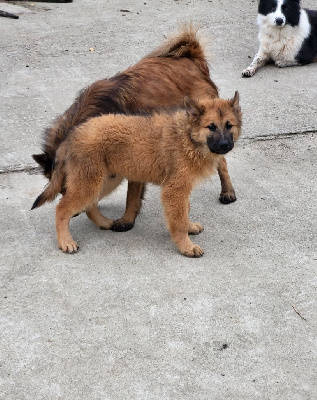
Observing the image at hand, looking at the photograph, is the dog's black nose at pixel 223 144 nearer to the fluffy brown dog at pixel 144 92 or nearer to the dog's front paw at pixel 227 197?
the fluffy brown dog at pixel 144 92

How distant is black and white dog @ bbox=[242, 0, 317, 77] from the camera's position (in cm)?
873

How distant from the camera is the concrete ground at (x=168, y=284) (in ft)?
11.6

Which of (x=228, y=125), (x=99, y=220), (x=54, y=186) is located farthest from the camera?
(x=99, y=220)

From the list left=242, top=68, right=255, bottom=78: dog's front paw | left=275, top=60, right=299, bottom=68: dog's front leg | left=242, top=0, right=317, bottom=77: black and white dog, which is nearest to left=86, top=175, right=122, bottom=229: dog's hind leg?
left=242, top=68, right=255, bottom=78: dog's front paw

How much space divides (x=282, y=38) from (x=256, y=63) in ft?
2.62

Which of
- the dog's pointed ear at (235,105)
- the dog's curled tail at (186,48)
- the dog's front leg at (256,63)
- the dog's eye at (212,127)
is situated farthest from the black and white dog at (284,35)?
the dog's eye at (212,127)

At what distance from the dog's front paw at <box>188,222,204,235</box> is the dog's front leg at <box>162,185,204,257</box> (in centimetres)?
26

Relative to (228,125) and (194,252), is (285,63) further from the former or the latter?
(194,252)

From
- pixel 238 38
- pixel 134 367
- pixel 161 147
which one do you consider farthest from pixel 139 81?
pixel 238 38

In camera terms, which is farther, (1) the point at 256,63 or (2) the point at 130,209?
(1) the point at 256,63

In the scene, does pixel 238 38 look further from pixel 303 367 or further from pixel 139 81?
pixel 303 367

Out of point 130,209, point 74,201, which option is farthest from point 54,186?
point 130,209

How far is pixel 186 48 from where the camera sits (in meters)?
5.47

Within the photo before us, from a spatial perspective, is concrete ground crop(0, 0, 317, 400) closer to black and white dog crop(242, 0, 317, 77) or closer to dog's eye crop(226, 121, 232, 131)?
dog's eye crop(226, 121, 232, 131)
